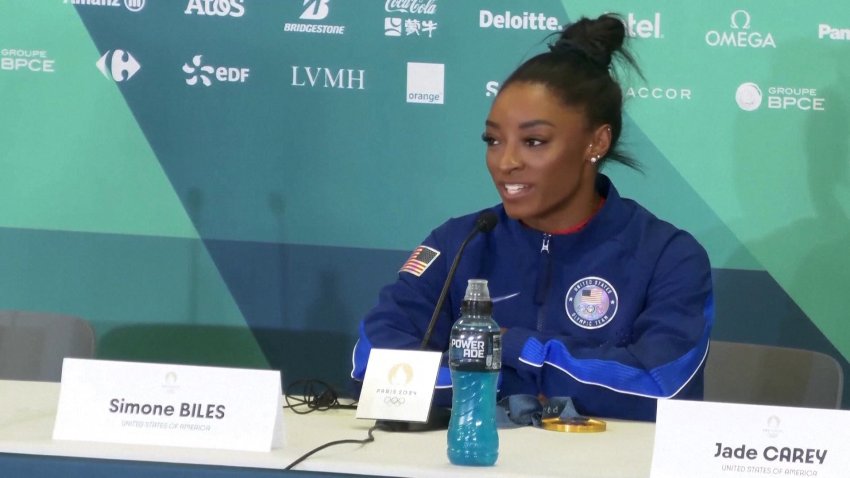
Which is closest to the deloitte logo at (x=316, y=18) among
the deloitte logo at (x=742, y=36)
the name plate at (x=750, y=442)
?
the deloitte logo at (x=742, y=36)

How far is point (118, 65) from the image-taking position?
3322mm

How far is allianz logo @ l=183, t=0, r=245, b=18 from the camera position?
329 centimetres

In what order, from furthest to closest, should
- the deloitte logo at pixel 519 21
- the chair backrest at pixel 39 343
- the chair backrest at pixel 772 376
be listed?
the deloitte logo at pixel 519 21 < the chair backrest at pixel 39 343 < the chair backrest at pixel 772 376

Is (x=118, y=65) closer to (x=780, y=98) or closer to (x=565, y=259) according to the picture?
(x=565, y=259)

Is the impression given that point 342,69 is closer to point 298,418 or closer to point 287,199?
point 287,199

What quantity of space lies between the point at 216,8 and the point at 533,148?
132cm

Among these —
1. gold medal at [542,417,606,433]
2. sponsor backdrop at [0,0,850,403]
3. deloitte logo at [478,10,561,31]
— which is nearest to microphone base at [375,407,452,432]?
gold medal at [542,417,606,433]

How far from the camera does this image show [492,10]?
3213 millimetres

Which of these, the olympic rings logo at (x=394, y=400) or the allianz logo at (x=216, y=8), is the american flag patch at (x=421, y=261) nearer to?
the olympic rings logo at (x=394, y=400)

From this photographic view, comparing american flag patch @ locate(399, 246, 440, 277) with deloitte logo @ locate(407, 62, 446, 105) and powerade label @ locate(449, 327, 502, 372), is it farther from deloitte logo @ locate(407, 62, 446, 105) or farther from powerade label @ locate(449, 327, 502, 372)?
deloitte logo @ locate(407, 62, 446, 105)

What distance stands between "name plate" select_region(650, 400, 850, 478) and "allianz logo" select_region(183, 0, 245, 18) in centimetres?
220

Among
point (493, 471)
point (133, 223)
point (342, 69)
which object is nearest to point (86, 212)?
point (133, 223)

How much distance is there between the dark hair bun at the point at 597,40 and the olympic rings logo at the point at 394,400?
1.04 metres

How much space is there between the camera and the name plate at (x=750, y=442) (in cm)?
140
